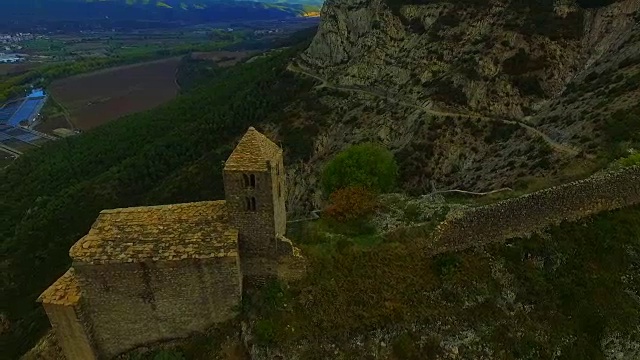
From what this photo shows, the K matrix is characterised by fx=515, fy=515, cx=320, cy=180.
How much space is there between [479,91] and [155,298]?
167ft

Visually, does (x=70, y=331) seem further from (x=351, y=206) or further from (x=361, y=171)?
(x=361, y=171)

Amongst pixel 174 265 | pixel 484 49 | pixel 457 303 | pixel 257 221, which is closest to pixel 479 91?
pixel 484 49

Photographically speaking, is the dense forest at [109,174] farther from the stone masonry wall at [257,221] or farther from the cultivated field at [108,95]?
the stone masonry wall at [257,221]

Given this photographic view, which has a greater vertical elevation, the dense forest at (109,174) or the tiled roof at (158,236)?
the tiled roof at (158,236)

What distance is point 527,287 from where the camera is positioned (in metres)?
23.7

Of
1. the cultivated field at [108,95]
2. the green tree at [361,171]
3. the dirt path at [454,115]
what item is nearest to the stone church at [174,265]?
the green tree at [361,171]

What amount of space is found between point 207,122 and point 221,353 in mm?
73933

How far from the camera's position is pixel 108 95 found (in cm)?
17025

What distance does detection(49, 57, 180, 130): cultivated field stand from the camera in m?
148

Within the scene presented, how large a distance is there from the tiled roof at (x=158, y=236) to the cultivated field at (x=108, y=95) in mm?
125523

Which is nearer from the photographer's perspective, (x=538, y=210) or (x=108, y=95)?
(x=538, y=210)

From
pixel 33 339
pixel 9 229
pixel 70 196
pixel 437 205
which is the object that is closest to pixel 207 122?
pixel 70 196

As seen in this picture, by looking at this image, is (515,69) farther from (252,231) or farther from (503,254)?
(252,231)

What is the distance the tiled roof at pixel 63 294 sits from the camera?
75.2ft
